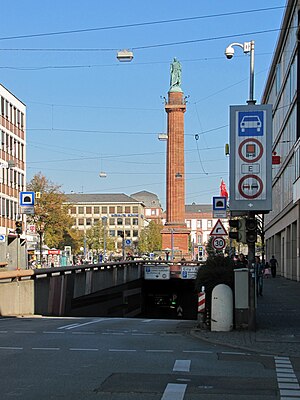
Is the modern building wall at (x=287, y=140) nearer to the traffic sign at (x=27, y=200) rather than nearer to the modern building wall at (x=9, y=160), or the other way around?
the traffic sign at (x=27, y=200)

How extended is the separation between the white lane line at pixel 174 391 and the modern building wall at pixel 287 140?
3210 cm

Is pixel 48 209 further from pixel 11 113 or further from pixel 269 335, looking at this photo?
pixel 269 335

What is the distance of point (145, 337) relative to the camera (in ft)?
50.5

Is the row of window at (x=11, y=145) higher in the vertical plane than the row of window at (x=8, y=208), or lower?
higher

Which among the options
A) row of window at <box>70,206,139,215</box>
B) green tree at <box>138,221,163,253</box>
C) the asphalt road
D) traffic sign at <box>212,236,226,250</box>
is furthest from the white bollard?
row of window at <box>70,206,139,215</box>

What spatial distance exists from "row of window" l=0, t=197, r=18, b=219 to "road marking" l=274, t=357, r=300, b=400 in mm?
57808

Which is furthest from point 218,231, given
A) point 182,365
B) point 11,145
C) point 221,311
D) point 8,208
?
point 11,145

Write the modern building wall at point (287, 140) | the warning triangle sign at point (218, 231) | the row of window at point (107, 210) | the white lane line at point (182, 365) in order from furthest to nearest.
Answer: the row of window at point (107, 210), the modern building wall at point (287, 140), the warning triangle sign at point (218, 231), the white lane line at point (182, 365)

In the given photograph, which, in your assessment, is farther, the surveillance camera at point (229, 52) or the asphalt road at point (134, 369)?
the surveillance camera at point (229, 52)

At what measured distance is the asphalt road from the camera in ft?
28.9

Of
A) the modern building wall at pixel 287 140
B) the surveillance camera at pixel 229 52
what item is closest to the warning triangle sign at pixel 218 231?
the surveillance camera at pixel 229 52

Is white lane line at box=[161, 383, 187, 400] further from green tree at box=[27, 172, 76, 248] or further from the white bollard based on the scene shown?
green tree at box=[27, 172, 76, 248]

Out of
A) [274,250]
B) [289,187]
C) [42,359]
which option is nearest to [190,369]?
[42,359]

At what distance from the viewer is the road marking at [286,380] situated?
894 cm
